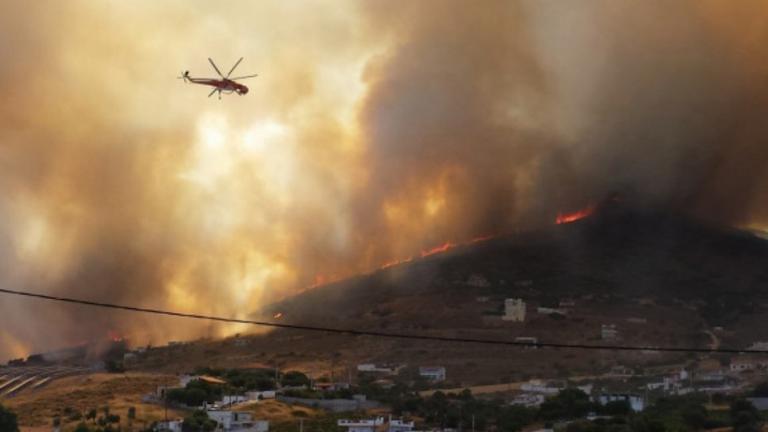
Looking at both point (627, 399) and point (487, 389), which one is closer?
point (627, 399)

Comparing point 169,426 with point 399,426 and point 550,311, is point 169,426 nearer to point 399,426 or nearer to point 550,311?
point 399,426

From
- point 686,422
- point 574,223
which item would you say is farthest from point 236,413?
point 574,223

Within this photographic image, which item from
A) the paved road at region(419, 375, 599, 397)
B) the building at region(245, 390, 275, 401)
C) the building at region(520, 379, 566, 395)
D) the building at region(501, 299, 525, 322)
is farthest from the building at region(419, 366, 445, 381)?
the building at region(501, 299, 525, 322)

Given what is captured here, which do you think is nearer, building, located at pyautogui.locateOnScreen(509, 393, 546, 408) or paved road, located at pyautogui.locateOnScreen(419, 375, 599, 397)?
building, located at pyautogui.locateOnScreen(509, 393, 546, 408)

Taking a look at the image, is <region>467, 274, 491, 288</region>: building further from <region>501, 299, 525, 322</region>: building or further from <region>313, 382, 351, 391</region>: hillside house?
<region>313, 382, 351, 391</region>: hillside house

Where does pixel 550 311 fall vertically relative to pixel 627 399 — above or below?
above

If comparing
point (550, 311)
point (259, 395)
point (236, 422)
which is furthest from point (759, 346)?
point (236, 422)
